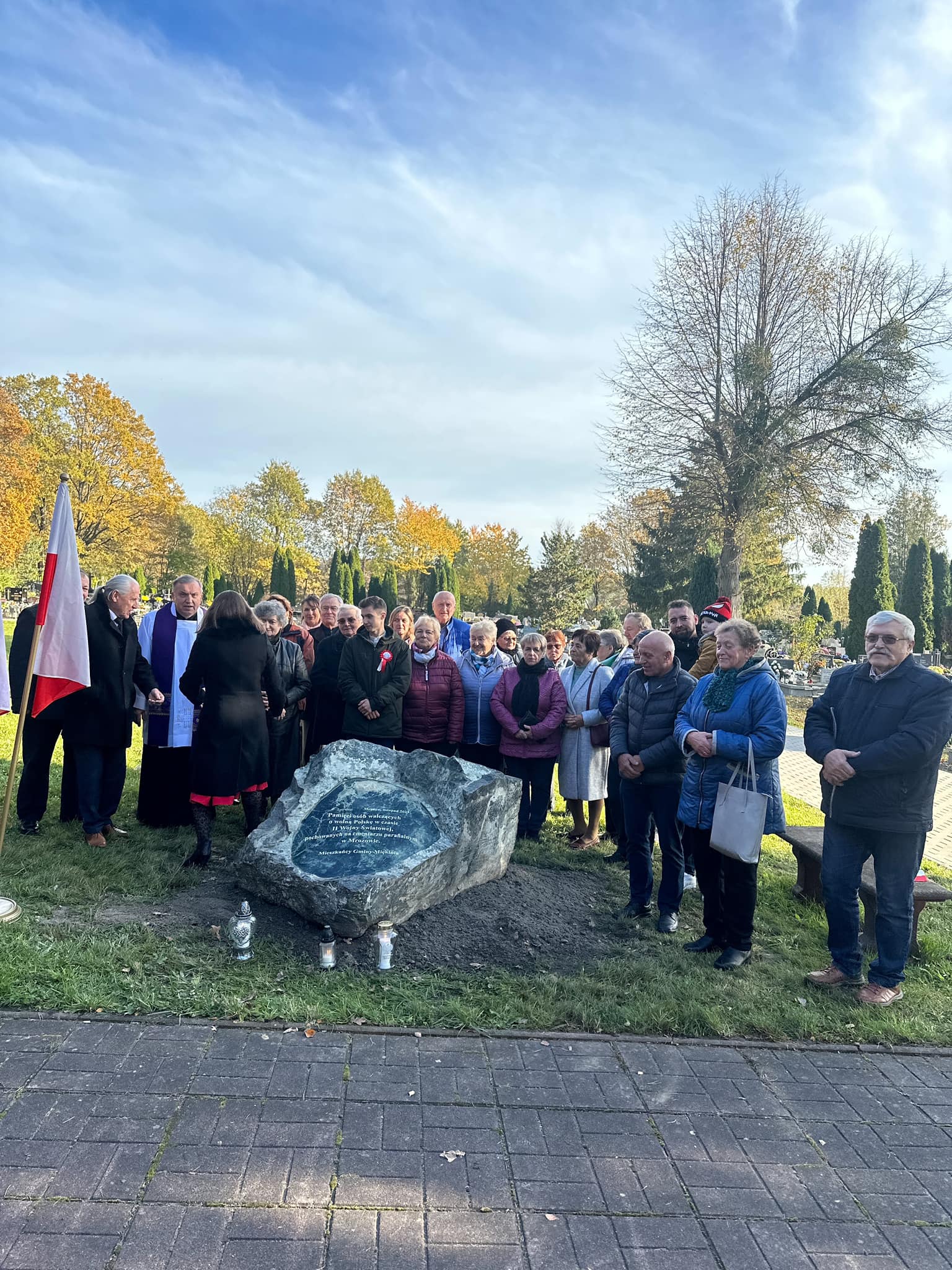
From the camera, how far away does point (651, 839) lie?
221 inches

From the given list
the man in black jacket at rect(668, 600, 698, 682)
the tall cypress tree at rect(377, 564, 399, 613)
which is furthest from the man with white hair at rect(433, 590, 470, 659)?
the tall cypress tree at rect(377, 564, 399, 613)

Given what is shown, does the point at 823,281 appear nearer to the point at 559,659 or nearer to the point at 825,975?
the point at 559,659

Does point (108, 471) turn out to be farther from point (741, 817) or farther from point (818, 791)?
point (741, 817)

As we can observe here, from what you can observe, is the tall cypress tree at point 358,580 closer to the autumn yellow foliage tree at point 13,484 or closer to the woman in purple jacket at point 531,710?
the autumn yellow foliage tree at point 13,484

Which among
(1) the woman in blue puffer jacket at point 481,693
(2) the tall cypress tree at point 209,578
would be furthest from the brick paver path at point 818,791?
(2) the tall cypress tree at point 209,578

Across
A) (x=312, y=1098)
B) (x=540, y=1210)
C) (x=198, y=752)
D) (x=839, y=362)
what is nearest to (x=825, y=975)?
(x=540, y=1210)

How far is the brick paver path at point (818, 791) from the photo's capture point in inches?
332

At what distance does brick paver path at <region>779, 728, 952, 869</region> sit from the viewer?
8438 mm

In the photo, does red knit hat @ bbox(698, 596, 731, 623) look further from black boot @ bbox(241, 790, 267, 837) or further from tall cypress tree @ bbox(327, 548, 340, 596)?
tall cypress tree @ bbox(327, 548, 340, 596)

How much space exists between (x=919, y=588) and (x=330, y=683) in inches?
1313

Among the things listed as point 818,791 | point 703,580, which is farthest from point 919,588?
point 818,791

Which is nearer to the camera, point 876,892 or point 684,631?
point 876,892

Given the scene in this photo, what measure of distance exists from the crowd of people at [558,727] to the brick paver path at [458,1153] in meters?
1.11

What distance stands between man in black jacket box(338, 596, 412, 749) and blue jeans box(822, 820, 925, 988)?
10.6 feet
